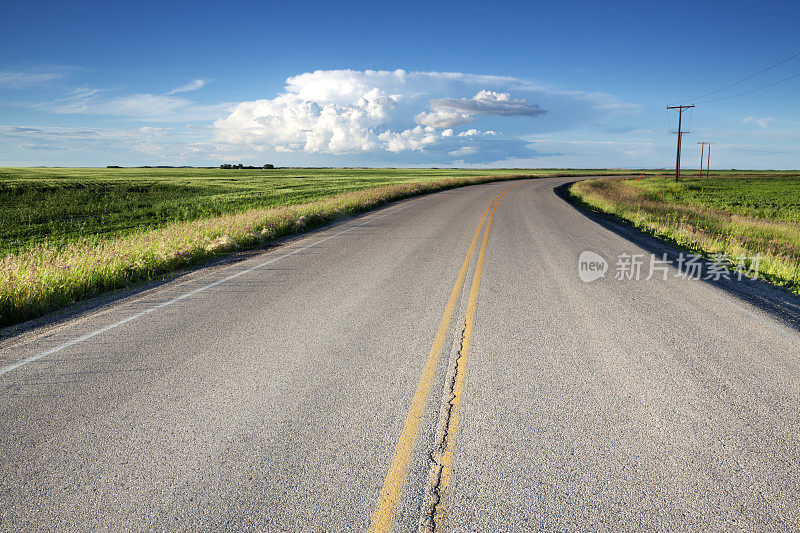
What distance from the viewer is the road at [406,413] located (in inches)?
105

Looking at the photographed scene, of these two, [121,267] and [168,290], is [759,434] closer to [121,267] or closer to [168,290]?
[168,290]

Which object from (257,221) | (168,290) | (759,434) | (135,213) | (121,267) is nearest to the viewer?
(759,434)

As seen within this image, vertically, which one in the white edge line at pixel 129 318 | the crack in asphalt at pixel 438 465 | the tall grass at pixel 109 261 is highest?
the tall grass at pixel 109 261

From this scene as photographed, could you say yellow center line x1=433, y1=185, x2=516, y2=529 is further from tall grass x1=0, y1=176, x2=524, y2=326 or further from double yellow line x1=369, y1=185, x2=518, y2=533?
tall grass x1=0, y1=176, x2=524, y2=326

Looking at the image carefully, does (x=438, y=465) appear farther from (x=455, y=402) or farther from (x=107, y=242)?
(x=107, y=242)

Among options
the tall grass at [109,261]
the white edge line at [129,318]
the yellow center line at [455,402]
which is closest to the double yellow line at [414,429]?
the yellow center line at [455,402]

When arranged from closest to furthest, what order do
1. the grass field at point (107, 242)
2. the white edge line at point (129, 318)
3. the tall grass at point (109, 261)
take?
the white edge line at point (129, 318) → the tall grass at point (109, 261) → the grass field at point (107, 242)

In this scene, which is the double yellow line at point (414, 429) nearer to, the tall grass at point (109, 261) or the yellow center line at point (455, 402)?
the yellow center line at point (455, 402)

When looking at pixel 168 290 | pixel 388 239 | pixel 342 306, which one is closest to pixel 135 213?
pixel 388 239

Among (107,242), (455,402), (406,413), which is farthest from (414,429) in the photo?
(107,242)

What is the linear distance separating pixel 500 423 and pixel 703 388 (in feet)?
6.78

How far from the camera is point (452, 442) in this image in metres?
3.24

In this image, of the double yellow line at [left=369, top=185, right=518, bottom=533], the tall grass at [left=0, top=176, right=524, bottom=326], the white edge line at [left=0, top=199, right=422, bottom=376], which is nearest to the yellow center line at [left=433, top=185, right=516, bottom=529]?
the double yellow line at [left=369, top=185, right=518, bottom=533]

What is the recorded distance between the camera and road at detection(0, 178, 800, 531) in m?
2.68
